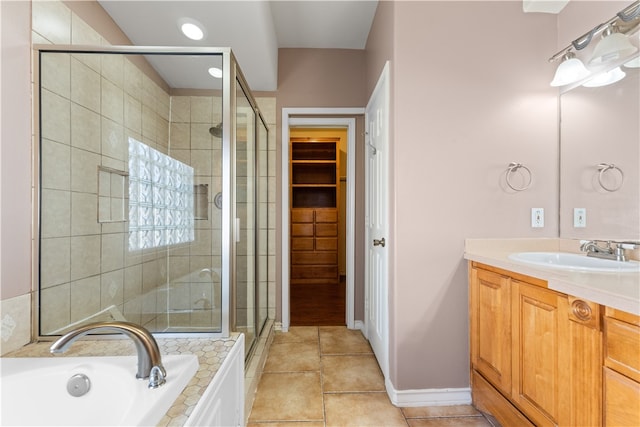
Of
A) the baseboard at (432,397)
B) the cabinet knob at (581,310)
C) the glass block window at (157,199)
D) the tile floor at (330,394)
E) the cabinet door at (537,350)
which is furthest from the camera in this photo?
the glass block window at (157,199)

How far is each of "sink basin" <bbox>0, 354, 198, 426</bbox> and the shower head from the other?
1078 mm

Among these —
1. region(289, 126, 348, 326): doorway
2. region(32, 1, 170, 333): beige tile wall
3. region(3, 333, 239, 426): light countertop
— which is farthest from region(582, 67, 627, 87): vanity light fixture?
region(289, 126, 348, 326): doorway

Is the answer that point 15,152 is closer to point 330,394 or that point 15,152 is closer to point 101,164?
point 101,164

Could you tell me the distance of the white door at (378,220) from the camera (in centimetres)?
193

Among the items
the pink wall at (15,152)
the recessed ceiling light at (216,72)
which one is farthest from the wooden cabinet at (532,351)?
the pink wall at (15,152)

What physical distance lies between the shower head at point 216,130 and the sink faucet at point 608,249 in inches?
80.2

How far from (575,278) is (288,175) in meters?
2.21

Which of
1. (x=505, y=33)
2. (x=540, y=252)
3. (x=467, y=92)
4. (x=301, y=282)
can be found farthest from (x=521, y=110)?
(x=301, y=282)

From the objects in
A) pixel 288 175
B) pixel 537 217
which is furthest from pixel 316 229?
pixel 537 217

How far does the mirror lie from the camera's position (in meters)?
1.41

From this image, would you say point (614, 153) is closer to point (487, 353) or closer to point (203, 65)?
point (487, 353)

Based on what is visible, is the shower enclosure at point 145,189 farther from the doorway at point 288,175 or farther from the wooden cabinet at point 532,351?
the wooden cabinet at point 532,351

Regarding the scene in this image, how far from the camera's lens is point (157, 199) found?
1.96 m

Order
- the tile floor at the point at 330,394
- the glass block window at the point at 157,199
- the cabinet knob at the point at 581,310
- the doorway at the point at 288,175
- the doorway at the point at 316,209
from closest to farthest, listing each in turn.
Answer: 1. the cabinet knob at the point at 581,310
2. the tile floor at the point at 330,394
3. the glass block window at the point at 157,199
4. the doorway at the point at 288,175
5. the doorway at the point at 316,209
